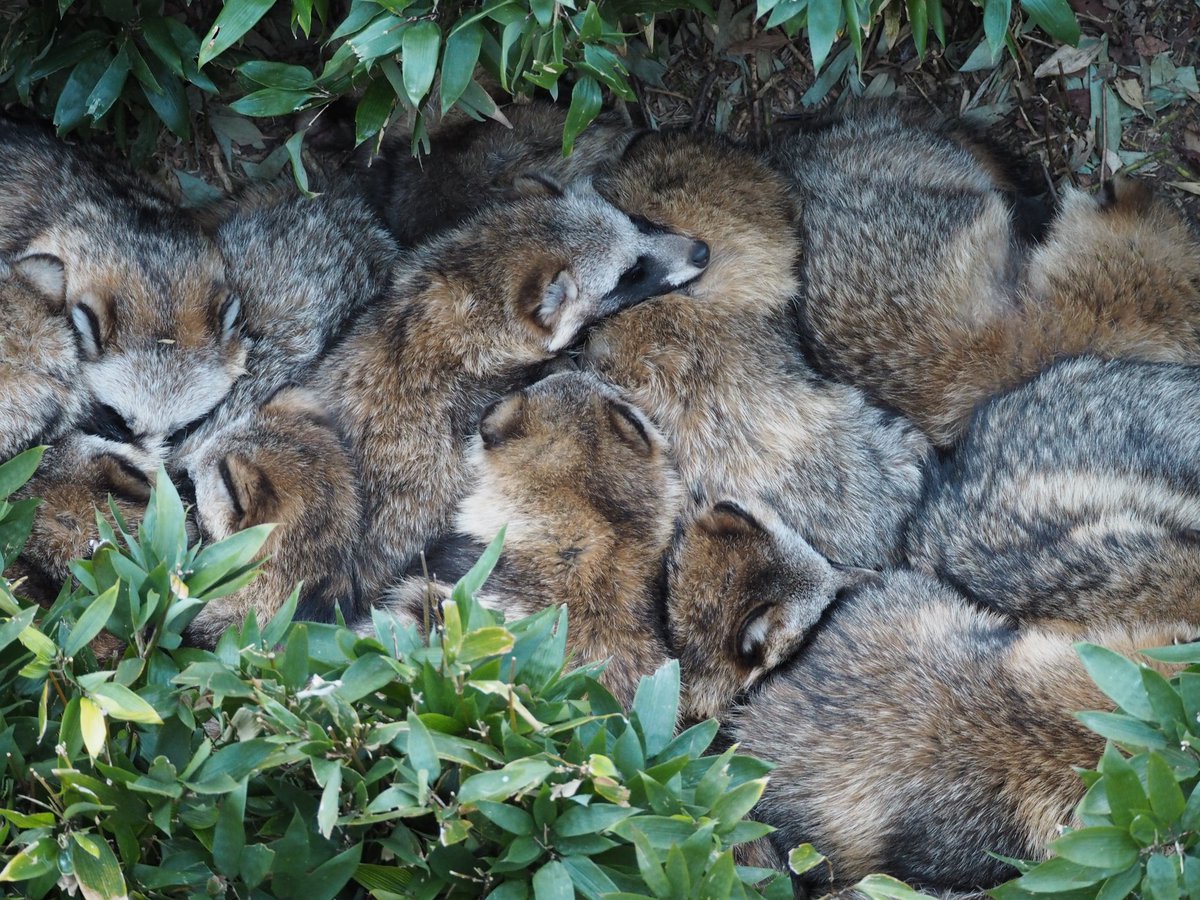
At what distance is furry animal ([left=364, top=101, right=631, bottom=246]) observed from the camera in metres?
4.98

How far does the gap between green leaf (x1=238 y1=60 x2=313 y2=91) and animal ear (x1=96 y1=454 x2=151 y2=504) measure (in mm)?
1655

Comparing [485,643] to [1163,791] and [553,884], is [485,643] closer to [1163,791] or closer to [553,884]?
[553,884]

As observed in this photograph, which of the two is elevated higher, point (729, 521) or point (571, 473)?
point (571, 473)

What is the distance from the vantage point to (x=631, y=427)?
430 centimetres

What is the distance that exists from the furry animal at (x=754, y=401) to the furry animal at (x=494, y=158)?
56 centimetres

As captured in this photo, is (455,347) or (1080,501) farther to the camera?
(455,347)

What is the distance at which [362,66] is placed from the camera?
3670 millimetres

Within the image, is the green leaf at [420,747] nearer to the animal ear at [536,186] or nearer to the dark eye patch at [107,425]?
the dark eye patch at [107,425]

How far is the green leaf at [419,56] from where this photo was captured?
351 centimetres

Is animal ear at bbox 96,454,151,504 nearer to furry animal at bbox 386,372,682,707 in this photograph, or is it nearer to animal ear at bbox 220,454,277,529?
animal ear at bbox 220,454,277,529

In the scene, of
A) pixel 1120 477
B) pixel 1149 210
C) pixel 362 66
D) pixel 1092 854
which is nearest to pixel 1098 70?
pixel 1149 210

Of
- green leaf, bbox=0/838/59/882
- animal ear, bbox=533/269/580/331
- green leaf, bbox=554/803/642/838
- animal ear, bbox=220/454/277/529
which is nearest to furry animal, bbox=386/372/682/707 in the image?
animal ear, bbox=533/269/580/331

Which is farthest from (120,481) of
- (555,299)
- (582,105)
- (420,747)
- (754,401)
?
(754,401)

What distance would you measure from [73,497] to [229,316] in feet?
3.45
